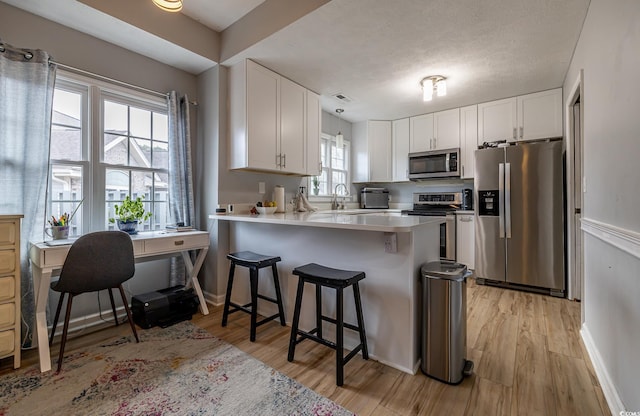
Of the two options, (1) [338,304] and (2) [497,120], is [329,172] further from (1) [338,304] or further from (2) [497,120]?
(1) [338,304]

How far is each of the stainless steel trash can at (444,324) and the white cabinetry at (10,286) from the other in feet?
8.29

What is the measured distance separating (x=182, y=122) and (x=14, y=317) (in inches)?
77.4

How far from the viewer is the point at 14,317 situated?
1.79 m

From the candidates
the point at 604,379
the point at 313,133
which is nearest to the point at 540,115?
the point at 313,133

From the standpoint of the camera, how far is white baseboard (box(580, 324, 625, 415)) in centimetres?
141

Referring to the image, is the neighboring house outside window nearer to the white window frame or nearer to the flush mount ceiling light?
the white window frame

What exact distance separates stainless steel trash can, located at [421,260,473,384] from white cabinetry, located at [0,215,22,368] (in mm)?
2528

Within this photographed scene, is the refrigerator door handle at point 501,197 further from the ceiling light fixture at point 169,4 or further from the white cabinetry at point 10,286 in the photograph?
the white cabinetry at point 10,286

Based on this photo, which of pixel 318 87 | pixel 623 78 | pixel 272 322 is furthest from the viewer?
pixel 318 87

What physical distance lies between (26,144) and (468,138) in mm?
4722

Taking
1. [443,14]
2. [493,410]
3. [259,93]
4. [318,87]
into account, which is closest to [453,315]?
[493,410]

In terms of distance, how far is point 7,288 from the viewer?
5.78 feet

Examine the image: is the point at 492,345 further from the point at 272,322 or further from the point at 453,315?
the point at 272,322

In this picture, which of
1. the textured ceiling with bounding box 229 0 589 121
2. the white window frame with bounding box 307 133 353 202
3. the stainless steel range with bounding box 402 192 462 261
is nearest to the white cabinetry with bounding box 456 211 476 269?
the stainless steel range with bounding box 402 192 462 261
